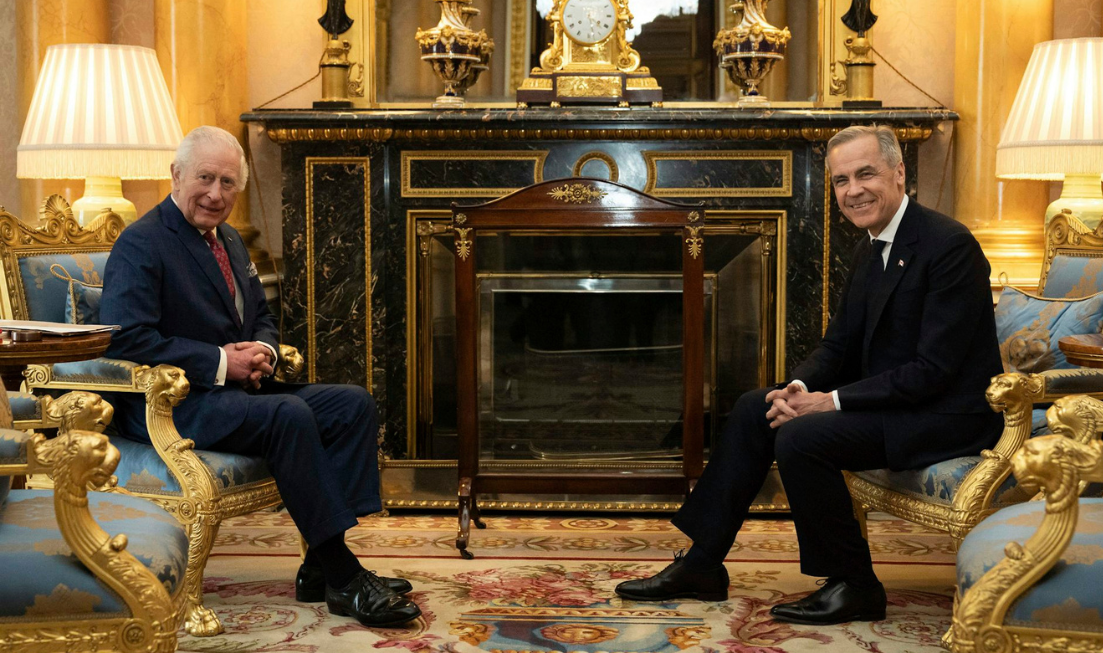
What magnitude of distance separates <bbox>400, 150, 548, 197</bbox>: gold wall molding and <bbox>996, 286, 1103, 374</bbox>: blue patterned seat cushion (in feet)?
6.32

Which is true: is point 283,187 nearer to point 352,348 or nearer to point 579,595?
point 352,348

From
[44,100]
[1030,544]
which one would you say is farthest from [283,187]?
[1030,544]

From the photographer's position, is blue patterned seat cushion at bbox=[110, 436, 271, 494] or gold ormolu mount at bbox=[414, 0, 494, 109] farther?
gold ormolu mount at bbox=[414, 0, 494, 109]

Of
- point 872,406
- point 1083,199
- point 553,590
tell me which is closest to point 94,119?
point 553,590

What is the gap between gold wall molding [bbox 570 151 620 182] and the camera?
15.0 ft

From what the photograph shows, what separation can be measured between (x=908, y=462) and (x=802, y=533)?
322 mm

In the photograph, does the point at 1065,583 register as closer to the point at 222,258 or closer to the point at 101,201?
the point at 222,258

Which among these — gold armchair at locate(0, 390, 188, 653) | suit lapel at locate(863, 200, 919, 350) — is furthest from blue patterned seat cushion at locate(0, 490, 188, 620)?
suit lapel at locate(863, 200, 919, 350)

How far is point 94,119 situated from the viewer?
12.2ft

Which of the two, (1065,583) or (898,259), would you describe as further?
(898,259)

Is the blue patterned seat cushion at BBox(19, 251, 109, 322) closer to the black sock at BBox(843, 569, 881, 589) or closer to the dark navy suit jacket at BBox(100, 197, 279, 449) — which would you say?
the dark navy suit jacket at BBox(100, 197, 279, 449)

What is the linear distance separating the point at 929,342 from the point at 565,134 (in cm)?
207

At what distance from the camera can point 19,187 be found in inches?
167

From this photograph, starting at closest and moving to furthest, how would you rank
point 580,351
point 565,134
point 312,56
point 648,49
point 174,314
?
point 174,314
point 580,351
point 565,134
point 648,49
point 312,56
